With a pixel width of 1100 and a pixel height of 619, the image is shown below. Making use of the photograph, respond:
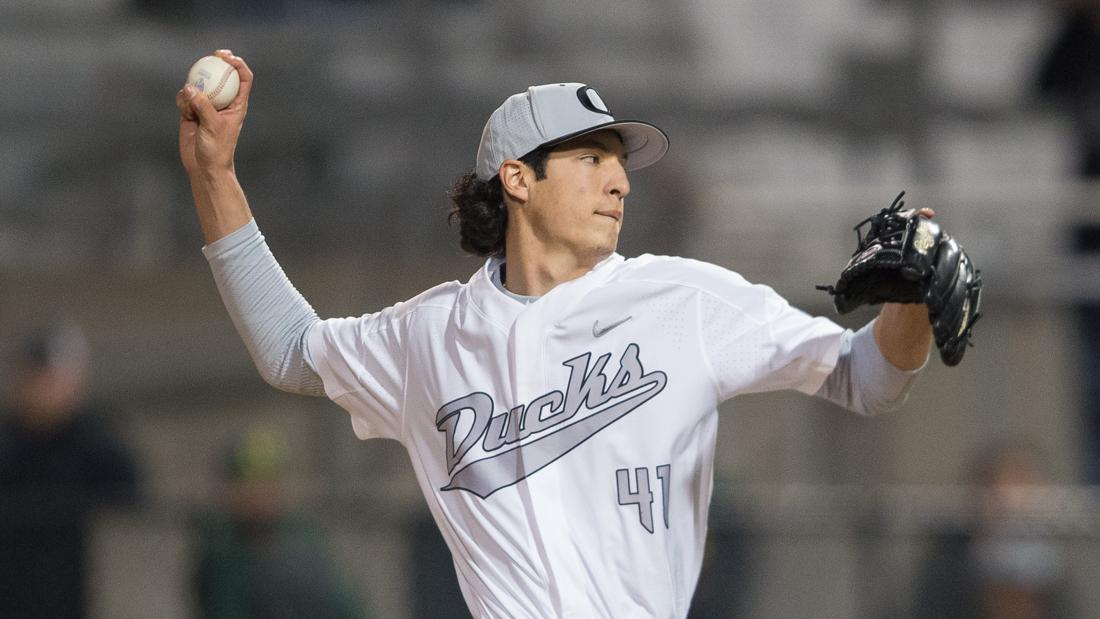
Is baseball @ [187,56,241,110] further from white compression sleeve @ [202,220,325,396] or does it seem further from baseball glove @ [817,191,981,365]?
baseball glove @ [817,191,981,365]

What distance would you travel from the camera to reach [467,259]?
7.28 metres

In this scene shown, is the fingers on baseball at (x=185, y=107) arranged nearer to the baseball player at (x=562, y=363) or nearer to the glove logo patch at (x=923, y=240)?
the baseball player at (x=562, y=363)

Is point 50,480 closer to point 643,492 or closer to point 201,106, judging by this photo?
point 201,106

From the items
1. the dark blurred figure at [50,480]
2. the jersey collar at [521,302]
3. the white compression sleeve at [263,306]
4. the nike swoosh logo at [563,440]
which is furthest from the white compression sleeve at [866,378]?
the dark blurred figure at [50,480]

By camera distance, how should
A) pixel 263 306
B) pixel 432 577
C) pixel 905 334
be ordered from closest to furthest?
pixel 905 334 < pixel 263 306 < pixel 432 577

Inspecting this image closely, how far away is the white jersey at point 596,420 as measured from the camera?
2.81m

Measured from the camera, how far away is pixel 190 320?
7473 mm

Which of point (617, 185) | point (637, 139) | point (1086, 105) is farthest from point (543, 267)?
point (1086, 105)

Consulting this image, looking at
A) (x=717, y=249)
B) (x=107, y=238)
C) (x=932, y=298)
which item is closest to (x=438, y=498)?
(x=932, y=298)

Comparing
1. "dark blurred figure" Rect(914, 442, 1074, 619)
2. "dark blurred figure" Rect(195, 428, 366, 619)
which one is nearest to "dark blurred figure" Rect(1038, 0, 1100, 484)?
"dark blurred figure" Rect(914, 442, 1074, 619)

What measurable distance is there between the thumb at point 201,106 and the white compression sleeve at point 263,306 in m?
0.22

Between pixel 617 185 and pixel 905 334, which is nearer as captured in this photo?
pixel 905 334

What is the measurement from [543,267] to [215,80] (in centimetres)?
73

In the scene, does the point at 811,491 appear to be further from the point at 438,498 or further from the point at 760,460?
the point at 438,498
